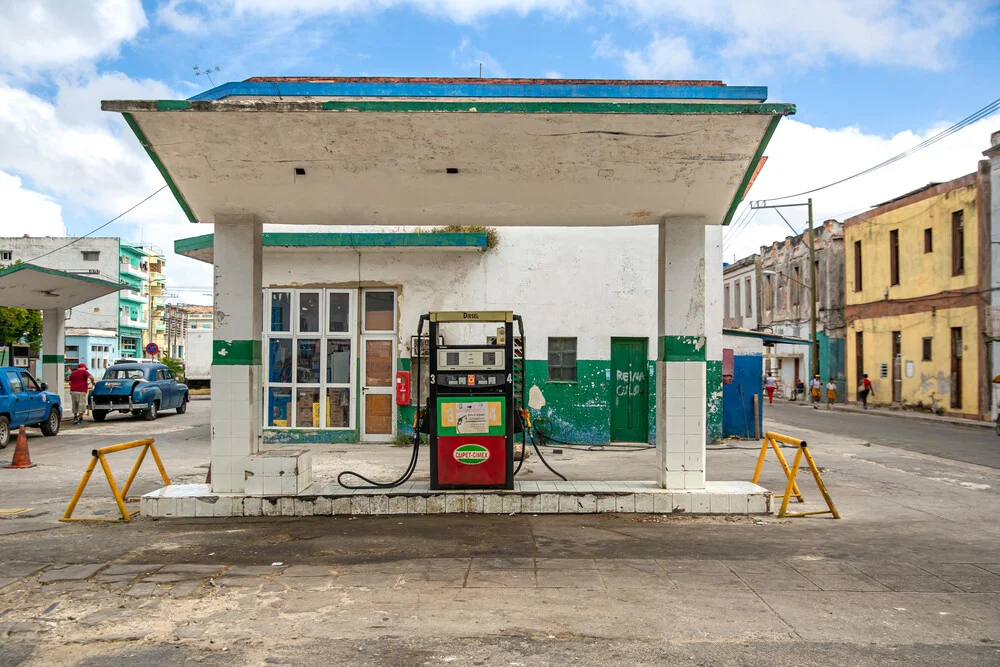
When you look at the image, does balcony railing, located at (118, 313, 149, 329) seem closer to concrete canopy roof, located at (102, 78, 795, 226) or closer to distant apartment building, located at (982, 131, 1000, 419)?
distant apartment building, located at (982, 131, 1000, 419)

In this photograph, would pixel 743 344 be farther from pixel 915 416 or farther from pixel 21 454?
pixel 21 454

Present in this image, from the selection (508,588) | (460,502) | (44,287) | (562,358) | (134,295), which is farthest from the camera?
(134,295)

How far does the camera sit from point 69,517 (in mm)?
8539

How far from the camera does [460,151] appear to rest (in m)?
8.20

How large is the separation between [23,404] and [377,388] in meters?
7.71

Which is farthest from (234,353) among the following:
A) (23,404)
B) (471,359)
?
(23,404)

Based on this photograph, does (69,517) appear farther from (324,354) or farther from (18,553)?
(324,354)

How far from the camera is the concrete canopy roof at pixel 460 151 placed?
7.59 m

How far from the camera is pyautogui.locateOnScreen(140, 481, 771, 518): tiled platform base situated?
870cm

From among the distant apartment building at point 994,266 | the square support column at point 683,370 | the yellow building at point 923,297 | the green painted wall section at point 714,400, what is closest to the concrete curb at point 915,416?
the yellow building at point 923,297

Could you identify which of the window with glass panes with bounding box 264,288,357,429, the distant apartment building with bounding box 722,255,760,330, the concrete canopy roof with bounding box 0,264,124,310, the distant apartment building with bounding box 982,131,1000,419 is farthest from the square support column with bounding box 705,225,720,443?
the distant apartment building with bounding box 722,255,760,330

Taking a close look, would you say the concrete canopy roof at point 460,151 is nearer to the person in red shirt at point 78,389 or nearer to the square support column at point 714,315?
the square support column at point 714,315

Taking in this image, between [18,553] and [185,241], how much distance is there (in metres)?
8.88

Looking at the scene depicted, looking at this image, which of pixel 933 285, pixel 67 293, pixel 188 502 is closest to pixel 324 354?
pixel 188 502
